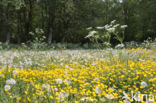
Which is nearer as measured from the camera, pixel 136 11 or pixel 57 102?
pixel 57 102

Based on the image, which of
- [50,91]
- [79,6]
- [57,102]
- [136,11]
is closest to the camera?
[57,102]

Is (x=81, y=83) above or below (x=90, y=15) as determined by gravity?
below

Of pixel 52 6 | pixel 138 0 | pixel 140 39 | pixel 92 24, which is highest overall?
pixel 138 0

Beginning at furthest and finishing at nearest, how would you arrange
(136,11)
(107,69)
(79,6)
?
(136,11)
(79,6)
(107,69)

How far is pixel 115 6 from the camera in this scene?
28453 mm

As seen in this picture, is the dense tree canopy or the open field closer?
the open field

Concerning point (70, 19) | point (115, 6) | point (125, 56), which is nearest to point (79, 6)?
point (70, 19)

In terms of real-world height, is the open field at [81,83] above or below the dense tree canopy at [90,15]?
below

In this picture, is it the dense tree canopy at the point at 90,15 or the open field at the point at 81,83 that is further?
the dense tree canopy at the point at 90,15

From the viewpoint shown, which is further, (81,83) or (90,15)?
(90,15)

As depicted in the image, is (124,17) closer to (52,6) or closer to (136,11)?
(136,11)

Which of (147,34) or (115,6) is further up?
(115,6)

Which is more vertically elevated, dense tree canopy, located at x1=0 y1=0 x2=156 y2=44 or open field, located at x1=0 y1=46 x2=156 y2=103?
dense tree canopy, located at x1=0 y1=0 x2=156 y2=44

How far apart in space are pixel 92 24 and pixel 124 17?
8.18m
